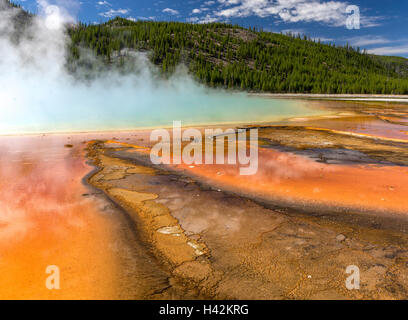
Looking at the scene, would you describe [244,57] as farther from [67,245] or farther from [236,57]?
[67,245]

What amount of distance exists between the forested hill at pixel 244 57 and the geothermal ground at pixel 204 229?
77.6 meters

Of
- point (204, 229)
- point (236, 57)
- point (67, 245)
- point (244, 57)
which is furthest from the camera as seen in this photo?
point (244, 57)

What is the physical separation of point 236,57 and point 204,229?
112 m

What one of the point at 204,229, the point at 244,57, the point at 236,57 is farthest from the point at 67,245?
the point at 244,57

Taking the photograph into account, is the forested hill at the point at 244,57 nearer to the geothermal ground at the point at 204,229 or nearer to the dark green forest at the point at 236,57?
the dark green forest at the point at 236,57

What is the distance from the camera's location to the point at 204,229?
427 centimetres

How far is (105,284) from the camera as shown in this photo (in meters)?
3.11

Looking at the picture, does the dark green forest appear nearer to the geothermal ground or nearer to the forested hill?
the forested hill

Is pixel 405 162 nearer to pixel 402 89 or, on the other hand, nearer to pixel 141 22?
pixel 402 89

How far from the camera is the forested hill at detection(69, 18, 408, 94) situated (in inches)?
3279

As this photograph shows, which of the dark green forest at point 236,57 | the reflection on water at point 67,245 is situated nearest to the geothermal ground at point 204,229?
the reflection on water at point 67,245

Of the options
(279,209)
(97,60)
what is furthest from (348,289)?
(97,60)

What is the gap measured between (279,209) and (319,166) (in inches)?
130
